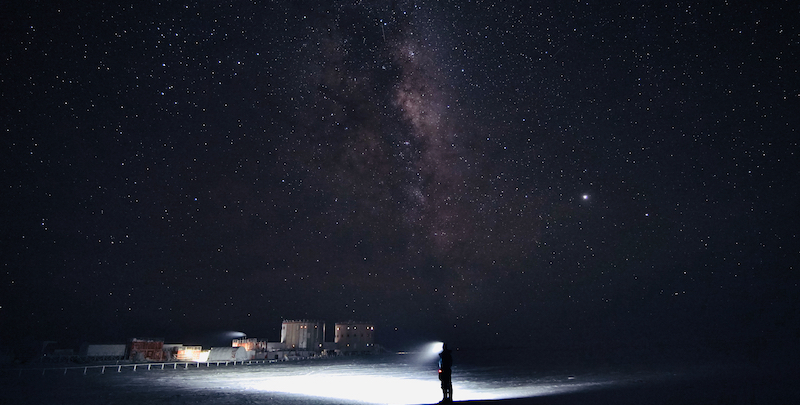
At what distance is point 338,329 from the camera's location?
5413 inches

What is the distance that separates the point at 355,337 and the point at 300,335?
24.9 m

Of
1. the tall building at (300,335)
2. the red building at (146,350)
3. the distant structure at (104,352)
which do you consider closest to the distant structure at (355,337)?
the tall building at (300,335)

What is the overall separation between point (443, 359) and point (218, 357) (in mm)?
60822

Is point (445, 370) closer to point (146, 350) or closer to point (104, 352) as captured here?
point (146, 350)

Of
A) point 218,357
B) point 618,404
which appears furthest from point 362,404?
point 218,357

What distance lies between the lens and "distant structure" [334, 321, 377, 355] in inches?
5266

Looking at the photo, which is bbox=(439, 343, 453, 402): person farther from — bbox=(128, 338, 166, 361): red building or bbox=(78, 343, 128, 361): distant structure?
bbox=(78, 343, 128, 361): distant structure

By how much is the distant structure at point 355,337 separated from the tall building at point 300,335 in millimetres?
13867

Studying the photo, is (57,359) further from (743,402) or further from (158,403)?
(743,402)

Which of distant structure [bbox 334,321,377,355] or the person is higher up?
distant structure [bbox 334,321,377,355]

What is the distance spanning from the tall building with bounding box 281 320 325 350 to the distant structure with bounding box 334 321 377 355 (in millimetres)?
13867

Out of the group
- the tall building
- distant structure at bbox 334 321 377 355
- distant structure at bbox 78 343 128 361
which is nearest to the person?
distant structure at bbox 78 343 128 361

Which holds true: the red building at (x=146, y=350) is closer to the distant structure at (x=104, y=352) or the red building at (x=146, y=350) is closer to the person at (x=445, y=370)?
the distant structure at (x=104, y=352)

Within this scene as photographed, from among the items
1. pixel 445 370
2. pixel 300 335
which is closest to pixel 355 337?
pixel 300 335
